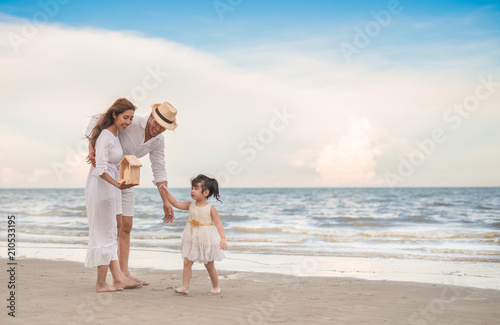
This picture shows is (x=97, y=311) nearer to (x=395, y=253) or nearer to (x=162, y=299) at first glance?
(x=162, y=299)

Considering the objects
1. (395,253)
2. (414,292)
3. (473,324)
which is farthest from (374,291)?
(395,253)

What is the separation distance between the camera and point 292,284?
6.21 metres

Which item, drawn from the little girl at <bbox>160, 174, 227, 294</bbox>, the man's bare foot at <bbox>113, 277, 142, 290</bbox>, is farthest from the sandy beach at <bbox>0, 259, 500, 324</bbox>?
the little girl at <bbox>160, 174, 227, 294</bbox>

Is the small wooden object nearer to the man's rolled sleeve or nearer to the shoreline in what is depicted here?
the man's rolled sleeve

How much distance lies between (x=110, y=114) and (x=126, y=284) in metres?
1.79

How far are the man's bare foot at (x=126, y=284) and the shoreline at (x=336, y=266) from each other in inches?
78.8

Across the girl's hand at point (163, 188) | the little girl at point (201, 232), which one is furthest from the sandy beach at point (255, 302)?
the girl's hand at point (163, 188)

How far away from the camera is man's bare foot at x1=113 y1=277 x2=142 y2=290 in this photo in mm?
5340

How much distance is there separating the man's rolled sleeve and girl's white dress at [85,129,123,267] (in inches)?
23.1

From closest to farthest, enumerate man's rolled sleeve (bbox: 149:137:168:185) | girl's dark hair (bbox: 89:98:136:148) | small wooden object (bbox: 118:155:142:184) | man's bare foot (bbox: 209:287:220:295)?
1. small wooden object (bbox: 118:155:142:184)
2. girl's dark hair (bbox: 89:98:136:148)
3. man's bare foot (bbox: 209:287:220:295)
4. man's rolled sleeve (bbox: 149:137:168:185)

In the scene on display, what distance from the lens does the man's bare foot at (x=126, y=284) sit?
210 inches

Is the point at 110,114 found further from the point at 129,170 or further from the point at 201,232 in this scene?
the point at 201,232

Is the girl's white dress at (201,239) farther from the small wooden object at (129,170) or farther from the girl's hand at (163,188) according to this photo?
the small wooden object at (129,170)

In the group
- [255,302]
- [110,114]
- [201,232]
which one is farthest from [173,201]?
[255,302]
